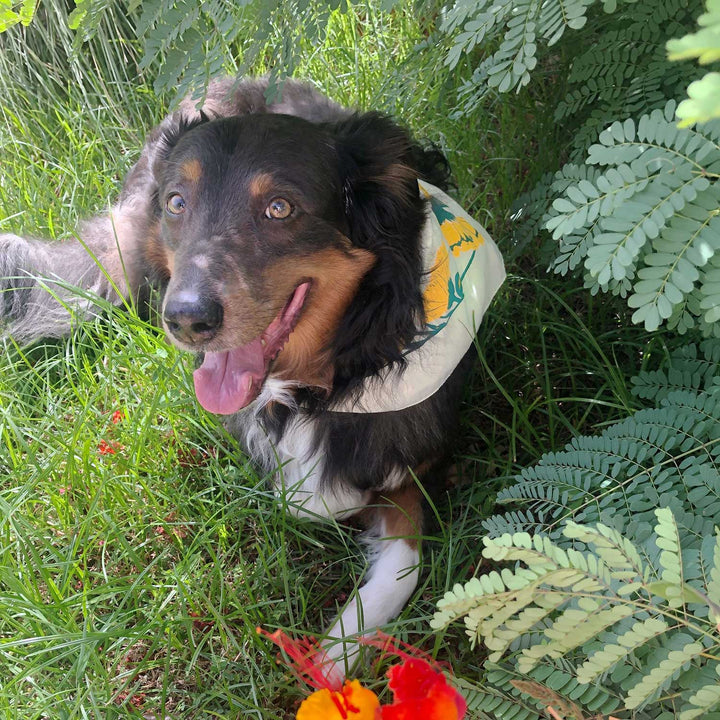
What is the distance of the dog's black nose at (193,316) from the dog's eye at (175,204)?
14.8 inches

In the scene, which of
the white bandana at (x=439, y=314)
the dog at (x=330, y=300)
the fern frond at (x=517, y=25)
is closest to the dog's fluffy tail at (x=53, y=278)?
the dog at (x=330, y=300)

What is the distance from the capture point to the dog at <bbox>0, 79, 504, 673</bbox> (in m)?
2.03

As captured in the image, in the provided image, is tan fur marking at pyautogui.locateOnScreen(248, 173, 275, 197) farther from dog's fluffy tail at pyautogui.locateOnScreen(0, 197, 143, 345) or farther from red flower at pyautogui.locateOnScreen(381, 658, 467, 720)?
red flower at pyautogui.locateOnScreen(381, 658, 467, 720)

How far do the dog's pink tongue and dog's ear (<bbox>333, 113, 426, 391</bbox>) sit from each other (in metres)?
0.25

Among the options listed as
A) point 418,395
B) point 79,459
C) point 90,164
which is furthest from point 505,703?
point 90,164

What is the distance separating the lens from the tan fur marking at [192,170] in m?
2.08

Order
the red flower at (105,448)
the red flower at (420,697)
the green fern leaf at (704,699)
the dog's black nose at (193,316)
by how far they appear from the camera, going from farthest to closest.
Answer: the red flower at (105,448) < the dog's black nose at (193,316) < the green fern leaf at (704,699) < the red flower at (420,697)

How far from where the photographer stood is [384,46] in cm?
396

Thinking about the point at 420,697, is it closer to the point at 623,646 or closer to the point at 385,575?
the point at 623,646

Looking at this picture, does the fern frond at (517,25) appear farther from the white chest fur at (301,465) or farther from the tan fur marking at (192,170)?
the white chest fur at (301,465)

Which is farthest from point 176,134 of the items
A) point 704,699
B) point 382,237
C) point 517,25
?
point 704,699

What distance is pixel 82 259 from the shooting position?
3207 mm

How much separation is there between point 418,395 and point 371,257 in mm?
454

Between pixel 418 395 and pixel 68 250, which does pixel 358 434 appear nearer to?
pixel 418 395
